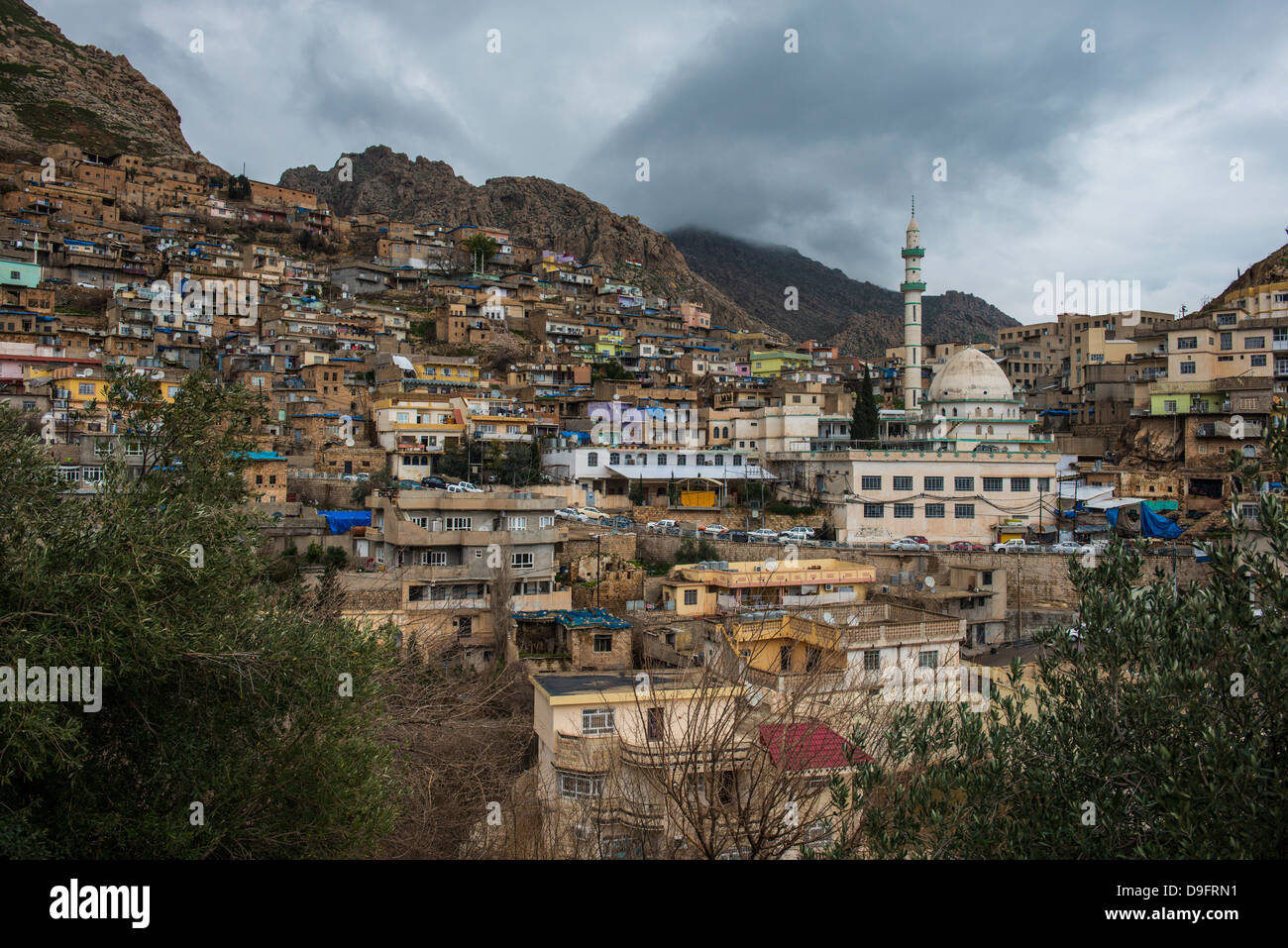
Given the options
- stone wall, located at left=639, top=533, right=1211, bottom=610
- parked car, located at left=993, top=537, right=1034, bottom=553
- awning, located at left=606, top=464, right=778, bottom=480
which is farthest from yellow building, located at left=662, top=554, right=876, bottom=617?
awning, located at left=606, top=464, right=778, bottom=480

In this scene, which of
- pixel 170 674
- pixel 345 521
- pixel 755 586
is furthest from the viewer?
pixel 345 521

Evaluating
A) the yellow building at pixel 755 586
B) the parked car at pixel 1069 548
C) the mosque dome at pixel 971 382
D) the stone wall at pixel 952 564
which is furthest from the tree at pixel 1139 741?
the mosque dome at pixel 971 382

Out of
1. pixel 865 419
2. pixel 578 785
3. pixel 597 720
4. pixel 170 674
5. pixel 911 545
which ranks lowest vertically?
pixel 578 785

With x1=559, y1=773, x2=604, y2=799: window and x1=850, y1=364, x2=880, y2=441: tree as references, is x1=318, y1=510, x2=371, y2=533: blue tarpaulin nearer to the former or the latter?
x1=559, y1=773, x2=604, y2=799: window

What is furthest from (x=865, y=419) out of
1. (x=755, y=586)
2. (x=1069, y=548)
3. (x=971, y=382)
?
(x=755, y=586)

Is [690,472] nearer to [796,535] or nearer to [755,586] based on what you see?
[796,535]

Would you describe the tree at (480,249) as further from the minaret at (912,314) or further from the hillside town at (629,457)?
the minaret at (912,314)
